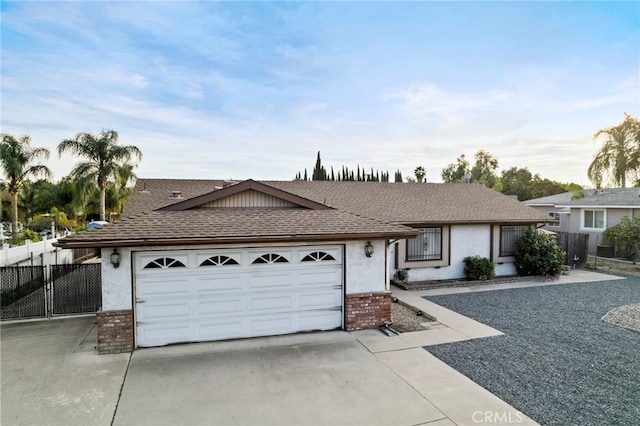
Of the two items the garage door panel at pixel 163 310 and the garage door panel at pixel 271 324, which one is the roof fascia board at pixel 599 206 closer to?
the garage door panel at pixel 271 324

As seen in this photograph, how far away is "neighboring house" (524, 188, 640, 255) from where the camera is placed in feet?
65.6

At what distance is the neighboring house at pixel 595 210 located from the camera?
1998cm

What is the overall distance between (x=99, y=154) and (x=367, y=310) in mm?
23147

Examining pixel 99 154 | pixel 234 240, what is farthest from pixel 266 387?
pixel 99 154

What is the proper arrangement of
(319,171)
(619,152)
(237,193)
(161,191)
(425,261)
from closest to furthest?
(237,193) → (425,261) → (161,191) → (619,152) → (319,171)

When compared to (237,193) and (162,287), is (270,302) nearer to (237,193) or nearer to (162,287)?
(162,287)

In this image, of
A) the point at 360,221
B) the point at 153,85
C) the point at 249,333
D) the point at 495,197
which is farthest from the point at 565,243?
the point at 153,85

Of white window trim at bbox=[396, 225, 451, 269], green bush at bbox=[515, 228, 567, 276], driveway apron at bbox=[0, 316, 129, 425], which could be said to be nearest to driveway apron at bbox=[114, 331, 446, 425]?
driveway apron at bbox=[0, 316, 129, 425]

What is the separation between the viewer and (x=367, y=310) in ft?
27.1

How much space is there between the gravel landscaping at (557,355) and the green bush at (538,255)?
2653 millimetres

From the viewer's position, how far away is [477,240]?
46.9 feet

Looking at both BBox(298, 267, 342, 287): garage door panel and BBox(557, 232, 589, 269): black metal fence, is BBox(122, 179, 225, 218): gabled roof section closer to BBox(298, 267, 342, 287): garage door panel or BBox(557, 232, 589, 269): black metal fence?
BBox(298, 267, 342, 287): garage door panel

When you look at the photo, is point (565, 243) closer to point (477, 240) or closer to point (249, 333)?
point (477, 240)

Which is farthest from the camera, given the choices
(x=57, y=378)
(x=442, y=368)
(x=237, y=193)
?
(x=237, y=193)
